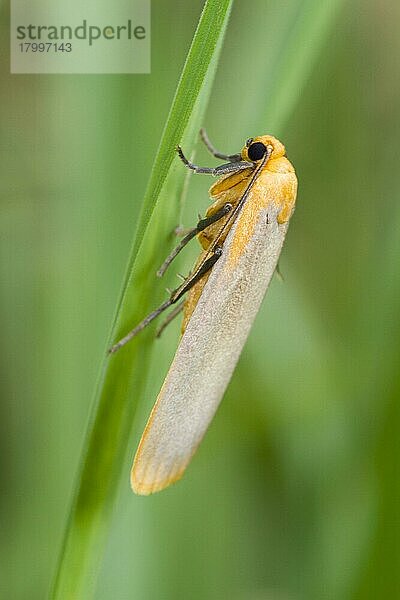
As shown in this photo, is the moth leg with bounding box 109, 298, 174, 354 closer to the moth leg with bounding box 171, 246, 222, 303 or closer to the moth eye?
the moth leg with bounding box 171, 246, 222, 303

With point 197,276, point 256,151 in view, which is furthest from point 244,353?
point 256,151

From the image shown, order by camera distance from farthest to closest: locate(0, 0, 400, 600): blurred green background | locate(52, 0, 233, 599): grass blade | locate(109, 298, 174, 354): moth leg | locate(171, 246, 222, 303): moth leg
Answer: locate(0, 0, 400, 600): blurred green background < locate(171, 246, 222, 303): moth leg < locate(109, 298, 174, 354): moth leg < locate(52, 0, 233, 599): grass blade

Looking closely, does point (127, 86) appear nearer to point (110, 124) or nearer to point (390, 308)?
point (110, 124)

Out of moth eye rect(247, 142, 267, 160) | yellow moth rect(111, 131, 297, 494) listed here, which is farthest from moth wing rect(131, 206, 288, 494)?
moth eye rect(247, 142, 267, 160)

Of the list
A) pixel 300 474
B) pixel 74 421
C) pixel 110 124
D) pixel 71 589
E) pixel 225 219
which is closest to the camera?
pixel 71 589

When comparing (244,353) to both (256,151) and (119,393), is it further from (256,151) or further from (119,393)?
(119,393)

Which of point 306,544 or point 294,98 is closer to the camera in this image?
point 294,98

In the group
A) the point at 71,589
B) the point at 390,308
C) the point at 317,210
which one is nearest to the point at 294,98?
the point at 390,308

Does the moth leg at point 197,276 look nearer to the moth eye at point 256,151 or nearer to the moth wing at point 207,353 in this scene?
the moth wing at point 207,353
